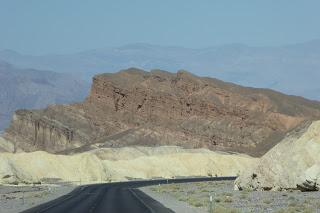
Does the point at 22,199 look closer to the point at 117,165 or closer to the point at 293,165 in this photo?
the point at 293,165

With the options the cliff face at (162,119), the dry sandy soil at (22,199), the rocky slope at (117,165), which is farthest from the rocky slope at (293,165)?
the cliff face at (162,119)

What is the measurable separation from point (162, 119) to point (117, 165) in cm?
4845

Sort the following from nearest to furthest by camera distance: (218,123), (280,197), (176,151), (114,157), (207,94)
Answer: (280,197)
(114,157)
(176,151)
(218,123)
(207,94)

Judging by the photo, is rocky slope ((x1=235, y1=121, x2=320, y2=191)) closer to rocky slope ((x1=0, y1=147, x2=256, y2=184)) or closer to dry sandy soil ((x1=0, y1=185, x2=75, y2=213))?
dry sandy soil ((x1=0, y1=185, x2=75, y2=213))

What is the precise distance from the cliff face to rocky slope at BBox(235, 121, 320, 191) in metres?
105

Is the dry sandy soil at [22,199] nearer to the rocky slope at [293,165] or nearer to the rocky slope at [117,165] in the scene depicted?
the rocky slope at [293,165]

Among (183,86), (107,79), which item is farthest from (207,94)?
(107,79)

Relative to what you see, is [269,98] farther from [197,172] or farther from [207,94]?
[197,172]

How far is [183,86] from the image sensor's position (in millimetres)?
195000

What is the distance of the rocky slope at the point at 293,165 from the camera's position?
54500 mm

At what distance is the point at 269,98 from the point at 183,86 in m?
24.1

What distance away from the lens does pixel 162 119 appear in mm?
184375

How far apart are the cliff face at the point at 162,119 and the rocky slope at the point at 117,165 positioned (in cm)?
857

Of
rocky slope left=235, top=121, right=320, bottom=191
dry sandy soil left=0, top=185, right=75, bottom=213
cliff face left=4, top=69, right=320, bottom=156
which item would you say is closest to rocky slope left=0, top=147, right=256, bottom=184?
cliff face left=4, top=69, right=320, bottom=156
